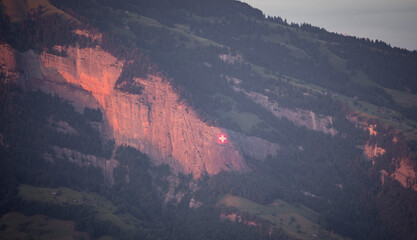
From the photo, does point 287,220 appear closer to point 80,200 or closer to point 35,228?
point 80,200

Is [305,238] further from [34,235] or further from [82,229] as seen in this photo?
[34,235]

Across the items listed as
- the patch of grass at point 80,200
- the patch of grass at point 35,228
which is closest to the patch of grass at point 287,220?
the patch of grass at point 80,200

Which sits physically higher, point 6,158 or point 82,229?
point 6,158

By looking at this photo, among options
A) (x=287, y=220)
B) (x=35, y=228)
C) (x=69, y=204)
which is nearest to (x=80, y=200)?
(x=69, y=204)

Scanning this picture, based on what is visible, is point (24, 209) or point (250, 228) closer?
point (24, 209)

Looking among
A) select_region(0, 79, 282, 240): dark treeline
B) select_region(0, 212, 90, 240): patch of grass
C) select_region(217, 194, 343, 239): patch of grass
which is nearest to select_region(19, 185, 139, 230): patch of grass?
select_region(0, 79, 282, 240): dark treeline

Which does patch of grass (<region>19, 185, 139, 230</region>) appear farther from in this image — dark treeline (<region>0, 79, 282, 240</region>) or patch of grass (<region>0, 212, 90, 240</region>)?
patch of grass (<region>0, 212, 90, 240</region>)

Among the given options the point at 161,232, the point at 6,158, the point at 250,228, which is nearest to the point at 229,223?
the point at 250,228
